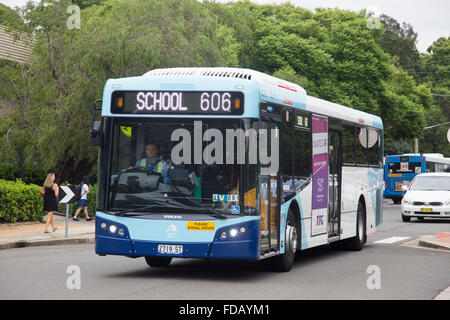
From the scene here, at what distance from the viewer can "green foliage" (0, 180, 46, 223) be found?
23.3 meters

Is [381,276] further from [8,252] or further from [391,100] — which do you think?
[391,100]

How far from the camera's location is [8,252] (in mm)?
17031

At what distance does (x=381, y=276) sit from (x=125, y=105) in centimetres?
461

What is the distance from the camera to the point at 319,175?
14.6 m

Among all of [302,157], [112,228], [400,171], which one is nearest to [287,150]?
[302,157]

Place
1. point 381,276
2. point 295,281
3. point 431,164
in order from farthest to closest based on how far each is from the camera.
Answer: point 431,164 < point 381,276 < point 295,281

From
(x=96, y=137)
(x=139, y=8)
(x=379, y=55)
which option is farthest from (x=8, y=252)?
(x=379, y=55)

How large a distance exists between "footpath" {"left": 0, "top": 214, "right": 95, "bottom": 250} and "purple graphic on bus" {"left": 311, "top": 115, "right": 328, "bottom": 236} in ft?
24.7

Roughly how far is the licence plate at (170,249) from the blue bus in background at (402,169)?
36.5m

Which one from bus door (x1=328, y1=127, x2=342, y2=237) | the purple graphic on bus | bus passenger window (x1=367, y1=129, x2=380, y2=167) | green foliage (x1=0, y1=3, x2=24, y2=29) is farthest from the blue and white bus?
green foliage (x1=0, y1=3, x2=24, y2=29)

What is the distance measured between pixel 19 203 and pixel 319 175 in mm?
12394

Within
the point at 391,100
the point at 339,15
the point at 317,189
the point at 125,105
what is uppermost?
the point at 339,15

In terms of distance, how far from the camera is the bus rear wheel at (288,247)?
40.9ft

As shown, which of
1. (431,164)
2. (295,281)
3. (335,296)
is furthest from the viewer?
(431,164)
